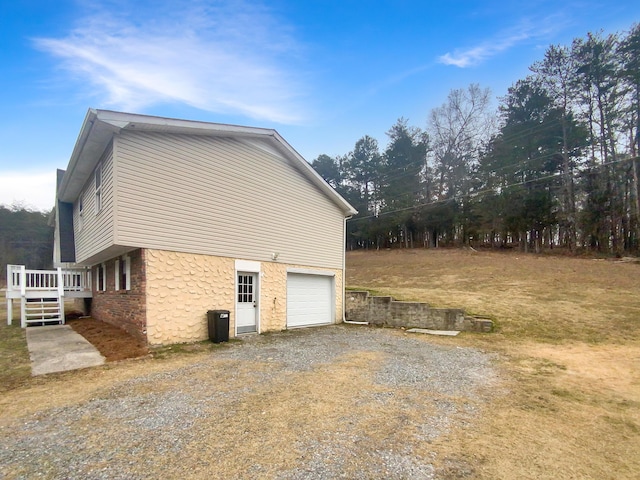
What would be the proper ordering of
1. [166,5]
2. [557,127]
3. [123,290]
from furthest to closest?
[557,127]
[166,5]
[123,290]

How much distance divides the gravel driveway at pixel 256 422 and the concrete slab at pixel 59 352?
1.13m

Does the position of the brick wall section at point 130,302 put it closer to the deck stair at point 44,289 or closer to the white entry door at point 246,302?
the deck stair at point 44,289

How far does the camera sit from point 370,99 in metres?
17.7

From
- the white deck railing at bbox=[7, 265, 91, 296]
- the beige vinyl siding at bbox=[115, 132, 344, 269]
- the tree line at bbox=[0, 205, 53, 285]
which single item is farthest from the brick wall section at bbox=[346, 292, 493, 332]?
the tree line at bbox=[0, 205, 53, 285]

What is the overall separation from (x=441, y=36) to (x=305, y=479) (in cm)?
1564

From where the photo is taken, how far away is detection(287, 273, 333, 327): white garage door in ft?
38.7

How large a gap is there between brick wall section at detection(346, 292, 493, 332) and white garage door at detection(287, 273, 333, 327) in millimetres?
1004

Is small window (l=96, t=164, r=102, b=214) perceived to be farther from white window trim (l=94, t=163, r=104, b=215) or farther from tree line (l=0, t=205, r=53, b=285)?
tree line (l=0, t=205, r=53, b=285)

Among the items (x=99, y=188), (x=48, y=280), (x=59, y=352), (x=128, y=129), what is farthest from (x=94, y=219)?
(x=48, y=280)

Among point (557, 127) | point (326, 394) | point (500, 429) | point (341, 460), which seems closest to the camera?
point (341, 460)

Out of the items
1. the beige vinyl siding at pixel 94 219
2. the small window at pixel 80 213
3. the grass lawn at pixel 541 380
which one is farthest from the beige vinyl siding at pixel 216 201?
the small window at pixel 80 213

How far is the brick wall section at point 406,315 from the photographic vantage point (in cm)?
1103

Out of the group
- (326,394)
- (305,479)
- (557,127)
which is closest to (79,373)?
(326,394)

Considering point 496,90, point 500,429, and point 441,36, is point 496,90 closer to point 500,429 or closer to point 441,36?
point 441,36
